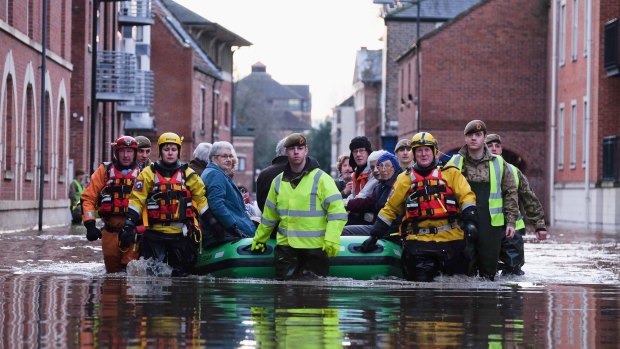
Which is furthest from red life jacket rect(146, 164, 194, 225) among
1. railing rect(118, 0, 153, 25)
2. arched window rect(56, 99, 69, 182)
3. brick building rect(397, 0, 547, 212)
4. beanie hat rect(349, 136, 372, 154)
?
railing rect(118, 0, 153, 25)

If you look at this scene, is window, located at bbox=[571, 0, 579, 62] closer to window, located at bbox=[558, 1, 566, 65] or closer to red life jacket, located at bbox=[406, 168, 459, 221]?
window, located at bbox=[558, 1, 566, 65]

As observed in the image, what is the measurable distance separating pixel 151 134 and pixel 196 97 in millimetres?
6754

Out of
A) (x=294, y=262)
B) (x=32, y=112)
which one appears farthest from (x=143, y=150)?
(x=32, y=112)

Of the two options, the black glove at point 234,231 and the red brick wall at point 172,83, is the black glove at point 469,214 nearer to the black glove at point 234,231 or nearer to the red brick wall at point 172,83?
the black glove at point 234,231

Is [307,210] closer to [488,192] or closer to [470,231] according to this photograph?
[470,231]

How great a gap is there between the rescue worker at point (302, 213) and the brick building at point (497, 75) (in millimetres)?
42577

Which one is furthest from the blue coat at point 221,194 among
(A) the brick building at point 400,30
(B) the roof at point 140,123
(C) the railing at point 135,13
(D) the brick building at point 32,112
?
(A) the brick building at point 400,30

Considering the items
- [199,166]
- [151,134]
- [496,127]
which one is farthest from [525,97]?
[199,166]

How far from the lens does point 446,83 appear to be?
194 ft

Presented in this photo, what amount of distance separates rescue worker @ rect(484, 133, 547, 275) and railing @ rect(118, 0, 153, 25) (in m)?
43.4

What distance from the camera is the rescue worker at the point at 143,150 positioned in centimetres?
1773

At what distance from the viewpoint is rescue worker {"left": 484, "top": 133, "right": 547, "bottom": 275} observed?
1688 cm

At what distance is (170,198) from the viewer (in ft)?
53.8

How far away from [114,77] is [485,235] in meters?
37.4
